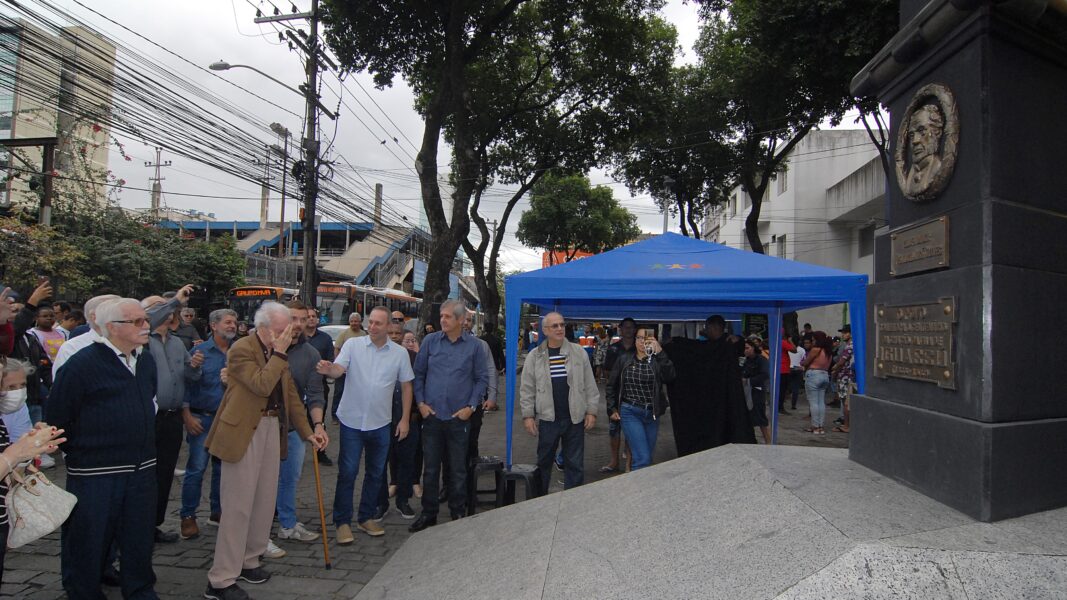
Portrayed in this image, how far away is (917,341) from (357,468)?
13.3 ft

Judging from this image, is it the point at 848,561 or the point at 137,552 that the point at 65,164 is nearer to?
the point at 137,552

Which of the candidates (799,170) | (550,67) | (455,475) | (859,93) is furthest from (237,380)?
(799,170)

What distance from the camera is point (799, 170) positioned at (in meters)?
26.4

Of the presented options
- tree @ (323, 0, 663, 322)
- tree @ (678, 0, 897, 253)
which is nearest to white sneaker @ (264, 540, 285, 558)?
tree @ (323, 0, 663, 322)

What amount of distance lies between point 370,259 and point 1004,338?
4195 cm

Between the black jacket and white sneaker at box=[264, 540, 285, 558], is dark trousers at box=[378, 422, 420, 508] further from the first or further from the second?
the black jacket

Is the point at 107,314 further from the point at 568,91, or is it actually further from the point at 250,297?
the point at 250,297

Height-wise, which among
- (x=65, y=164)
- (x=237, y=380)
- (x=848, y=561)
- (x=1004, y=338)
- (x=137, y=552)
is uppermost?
(x=65, y=164)

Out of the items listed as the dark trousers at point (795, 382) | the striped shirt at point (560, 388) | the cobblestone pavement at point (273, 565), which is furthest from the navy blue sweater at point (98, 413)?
the dark trousers at point (795, 382)

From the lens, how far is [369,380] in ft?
17.1

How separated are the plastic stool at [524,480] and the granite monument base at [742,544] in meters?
0.84

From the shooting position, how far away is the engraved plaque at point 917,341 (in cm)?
323

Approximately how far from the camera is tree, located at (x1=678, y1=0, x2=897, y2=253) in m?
10.2

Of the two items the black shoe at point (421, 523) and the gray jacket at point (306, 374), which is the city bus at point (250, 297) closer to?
the gray jacket at point (306, 374)
